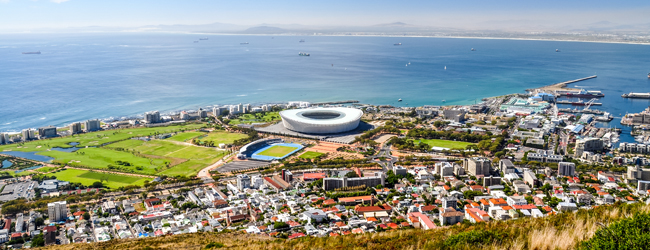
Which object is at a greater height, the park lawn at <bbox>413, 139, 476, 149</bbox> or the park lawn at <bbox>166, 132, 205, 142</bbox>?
the park lawn at <bbox>166, 132, 205, 142</bbox>

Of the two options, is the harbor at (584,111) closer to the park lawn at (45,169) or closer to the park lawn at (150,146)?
the park lawn at (150,146)

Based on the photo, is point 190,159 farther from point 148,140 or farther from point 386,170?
point 386,170

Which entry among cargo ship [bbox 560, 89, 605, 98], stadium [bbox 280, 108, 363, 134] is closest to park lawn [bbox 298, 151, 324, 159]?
stadium [bbox 280, 108, 363, 134]

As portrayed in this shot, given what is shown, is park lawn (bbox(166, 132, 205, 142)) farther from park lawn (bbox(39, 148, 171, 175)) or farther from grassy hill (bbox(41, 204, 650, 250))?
grassy hill (bbox(41, 204, 650, 250))

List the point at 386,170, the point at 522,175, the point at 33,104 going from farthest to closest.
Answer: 1. the point at 33,104
2. the point at 386,170
3. the point at 522,175

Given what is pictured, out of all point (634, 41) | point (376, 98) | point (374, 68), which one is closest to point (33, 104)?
point (376, 98)

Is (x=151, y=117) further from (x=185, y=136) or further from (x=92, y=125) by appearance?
(x=185, y=136)

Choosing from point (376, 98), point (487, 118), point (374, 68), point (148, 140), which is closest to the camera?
point (148, 140)

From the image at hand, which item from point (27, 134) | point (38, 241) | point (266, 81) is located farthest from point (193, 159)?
point (266, 81)
